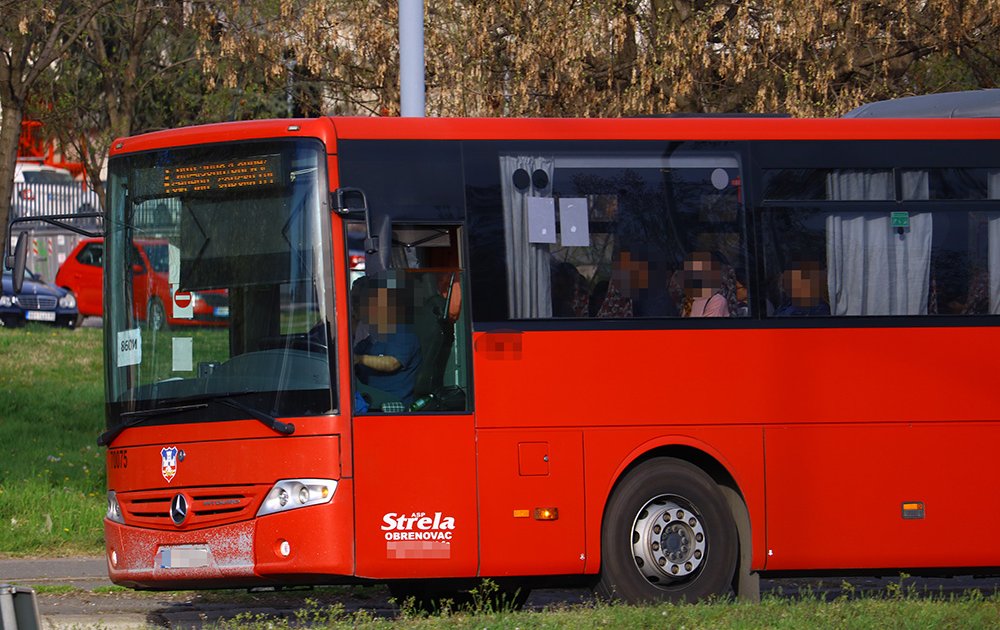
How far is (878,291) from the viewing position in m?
10.0

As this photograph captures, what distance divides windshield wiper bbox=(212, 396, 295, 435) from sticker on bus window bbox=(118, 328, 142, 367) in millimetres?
701

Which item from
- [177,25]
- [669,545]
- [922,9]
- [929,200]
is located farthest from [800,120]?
[177,25]

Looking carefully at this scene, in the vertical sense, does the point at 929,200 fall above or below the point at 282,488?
above

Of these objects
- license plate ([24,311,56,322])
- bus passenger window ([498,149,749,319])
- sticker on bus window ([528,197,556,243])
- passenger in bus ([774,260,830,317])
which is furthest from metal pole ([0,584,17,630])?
license plate ([24,311,56,322])

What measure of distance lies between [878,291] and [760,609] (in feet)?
8.22

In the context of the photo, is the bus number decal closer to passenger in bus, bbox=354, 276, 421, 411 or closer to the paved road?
the paved road

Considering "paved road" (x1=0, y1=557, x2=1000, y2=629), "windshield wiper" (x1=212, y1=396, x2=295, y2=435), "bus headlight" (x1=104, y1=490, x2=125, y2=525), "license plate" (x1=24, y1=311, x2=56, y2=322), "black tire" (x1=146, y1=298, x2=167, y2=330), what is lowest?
"paved road" (x1=0, y1=557, x2=1000, y2=629)

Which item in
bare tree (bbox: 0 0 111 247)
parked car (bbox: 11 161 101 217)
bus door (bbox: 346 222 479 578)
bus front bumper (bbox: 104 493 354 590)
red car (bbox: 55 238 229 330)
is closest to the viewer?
bus front bumper (bbox: 104 493 354 590)

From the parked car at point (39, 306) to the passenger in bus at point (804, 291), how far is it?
23781 mm

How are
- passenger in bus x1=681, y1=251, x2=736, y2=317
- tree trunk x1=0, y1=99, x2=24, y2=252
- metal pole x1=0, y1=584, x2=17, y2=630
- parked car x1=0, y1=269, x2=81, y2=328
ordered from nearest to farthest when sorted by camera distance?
metal pole x1=0, y1=584, x2=17, y2=630 → passenger in bus x1=681, y1=251, x2=736, y2=317 → tree trunk x1=0, y1=99, x2=24, y2=252 → parked car x1=0, y1=269, x2=81, y2=328

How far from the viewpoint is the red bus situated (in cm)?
Result: 907

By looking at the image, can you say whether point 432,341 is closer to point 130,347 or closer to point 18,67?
point 130,347

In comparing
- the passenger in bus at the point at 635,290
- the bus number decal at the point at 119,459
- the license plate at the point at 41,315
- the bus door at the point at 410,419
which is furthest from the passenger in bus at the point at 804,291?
the license plate at the point at 41,315

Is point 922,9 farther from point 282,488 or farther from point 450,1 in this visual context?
point 282,488
